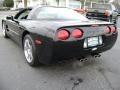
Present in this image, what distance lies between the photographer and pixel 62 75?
3848 millimetres

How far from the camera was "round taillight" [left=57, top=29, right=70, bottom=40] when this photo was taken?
3497 mm

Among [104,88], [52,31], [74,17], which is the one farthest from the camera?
[74,17]

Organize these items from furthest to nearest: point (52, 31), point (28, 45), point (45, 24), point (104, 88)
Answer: point (28, 45) → point (45, 24) → point (52, 31) → point (104, 88)

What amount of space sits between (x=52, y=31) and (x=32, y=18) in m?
1.25

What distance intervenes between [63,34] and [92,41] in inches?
26.6

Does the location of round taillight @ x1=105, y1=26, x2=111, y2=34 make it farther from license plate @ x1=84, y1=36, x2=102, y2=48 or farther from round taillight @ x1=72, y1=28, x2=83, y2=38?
round taillight @ x1=72, y1=28, x2=83, y2=38

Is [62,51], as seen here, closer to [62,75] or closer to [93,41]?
[62,75]

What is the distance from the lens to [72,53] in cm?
365

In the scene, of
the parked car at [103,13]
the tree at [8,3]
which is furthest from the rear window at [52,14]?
the tree at [8,3]

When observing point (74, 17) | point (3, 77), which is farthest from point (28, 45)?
point (74, 17)

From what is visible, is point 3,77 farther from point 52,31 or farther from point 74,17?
point 74,17

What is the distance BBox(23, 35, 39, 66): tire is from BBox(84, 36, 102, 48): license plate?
3.42ft

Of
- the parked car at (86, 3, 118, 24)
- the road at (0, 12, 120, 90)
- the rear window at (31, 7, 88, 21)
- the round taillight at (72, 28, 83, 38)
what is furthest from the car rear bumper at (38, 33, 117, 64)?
the parked car at (86, 3, 118, 24)

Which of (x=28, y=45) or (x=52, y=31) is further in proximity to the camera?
(x=28, y=45)
